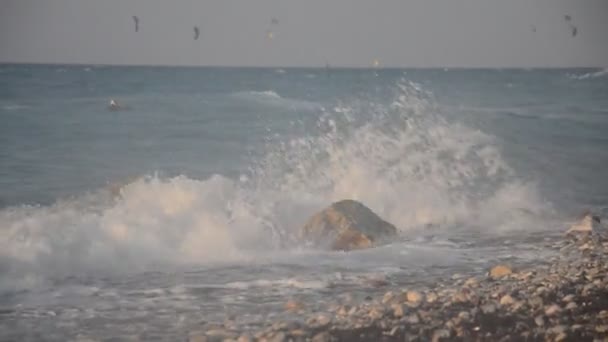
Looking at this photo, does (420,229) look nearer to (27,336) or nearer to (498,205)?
(498,205)

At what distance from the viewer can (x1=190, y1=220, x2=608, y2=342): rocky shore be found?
4820mm

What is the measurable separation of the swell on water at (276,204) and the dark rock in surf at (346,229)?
309 mm

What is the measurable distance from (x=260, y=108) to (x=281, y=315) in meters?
23.5

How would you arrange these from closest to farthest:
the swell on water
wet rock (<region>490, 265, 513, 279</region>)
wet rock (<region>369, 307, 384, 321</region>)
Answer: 1. wet rock (<region>369, 307, 384, 321</region>)
2. wet rock (<region>490, 265, 513, 279</region>)
3. the swell on water

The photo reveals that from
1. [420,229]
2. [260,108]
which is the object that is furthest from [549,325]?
[260,108]

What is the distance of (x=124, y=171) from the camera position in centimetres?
1562

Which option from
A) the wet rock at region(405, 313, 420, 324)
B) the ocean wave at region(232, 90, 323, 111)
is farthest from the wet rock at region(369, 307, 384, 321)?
the ocean wave at region(232, 90, 323, 111)

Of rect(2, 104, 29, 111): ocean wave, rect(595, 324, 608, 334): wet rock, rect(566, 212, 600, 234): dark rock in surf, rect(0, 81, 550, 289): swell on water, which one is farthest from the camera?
rect(2, 104, 29, 111): ocean wave

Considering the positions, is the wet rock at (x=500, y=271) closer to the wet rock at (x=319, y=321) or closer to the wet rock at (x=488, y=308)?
the wet rock at (x=488, y=308)

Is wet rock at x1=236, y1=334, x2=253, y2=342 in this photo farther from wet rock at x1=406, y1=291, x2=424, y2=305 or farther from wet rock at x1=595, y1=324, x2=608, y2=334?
wet rock at x1=595, y1=324, x2=608, y2=334

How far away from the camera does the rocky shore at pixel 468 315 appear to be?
4.82 metres

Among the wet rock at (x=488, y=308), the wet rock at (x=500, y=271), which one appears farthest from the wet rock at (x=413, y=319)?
the wet rock at (x=500, y=271)

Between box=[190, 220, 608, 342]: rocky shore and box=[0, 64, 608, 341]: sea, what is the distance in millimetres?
349

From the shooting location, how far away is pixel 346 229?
8492 mm
